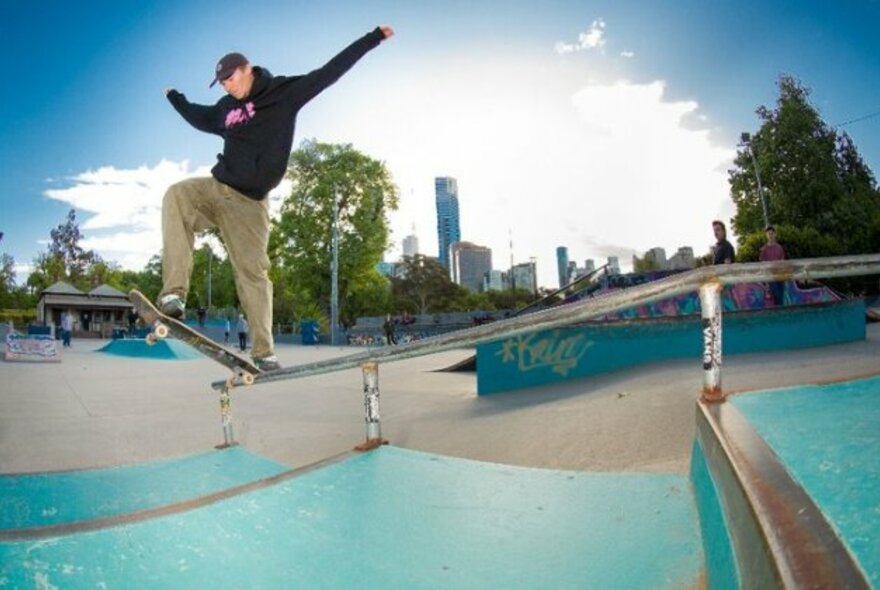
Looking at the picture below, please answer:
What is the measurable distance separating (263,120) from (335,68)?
0.65 meters

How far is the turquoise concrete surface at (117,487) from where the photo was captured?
8.68ft

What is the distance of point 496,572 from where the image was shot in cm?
154

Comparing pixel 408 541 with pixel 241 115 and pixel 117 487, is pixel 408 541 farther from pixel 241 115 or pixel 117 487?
pixel 241 115

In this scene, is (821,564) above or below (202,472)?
above

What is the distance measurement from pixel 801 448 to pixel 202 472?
10.8 feet

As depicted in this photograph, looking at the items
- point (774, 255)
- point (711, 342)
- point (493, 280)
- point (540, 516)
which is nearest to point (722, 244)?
point (774, 255)

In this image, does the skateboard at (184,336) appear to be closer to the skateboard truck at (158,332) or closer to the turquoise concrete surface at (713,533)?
the skateboard truck at (158,332)

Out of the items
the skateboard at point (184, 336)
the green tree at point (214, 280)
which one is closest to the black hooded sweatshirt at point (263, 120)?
the skateboard at point (184, 336)

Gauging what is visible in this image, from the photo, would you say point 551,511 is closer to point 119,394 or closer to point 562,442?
point 562,442

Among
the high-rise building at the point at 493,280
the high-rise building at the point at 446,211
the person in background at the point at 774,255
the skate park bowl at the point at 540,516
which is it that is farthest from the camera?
the high-rise building at the point at 446,211

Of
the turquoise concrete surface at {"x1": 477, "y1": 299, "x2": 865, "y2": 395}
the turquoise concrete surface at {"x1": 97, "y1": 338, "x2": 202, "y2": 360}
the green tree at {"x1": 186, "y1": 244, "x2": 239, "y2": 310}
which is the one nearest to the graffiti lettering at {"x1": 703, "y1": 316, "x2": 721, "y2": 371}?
the turquoise concrete surface at {"x1": 477, "y1": 299, "x2": 865, "y2": 395}

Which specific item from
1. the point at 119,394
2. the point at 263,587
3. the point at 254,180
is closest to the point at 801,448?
the point at 263,587

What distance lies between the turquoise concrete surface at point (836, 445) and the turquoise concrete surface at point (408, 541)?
1.35ft

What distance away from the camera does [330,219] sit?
40031mm
